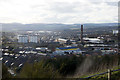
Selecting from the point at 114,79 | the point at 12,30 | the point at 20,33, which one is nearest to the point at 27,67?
the point at 114,79

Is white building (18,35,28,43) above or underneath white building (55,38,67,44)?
above

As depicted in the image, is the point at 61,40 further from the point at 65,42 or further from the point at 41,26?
the point at 41,26

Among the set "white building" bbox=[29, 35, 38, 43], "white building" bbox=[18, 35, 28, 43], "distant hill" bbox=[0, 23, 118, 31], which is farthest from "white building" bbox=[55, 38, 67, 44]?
"white building" bbox=[18, 35, 28, 43]

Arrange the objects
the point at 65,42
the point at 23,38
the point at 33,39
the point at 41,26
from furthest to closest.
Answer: the point at 65,42, the point at 41,26, the point at 33,39, the point at 23,38

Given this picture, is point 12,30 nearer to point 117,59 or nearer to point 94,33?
point 117,59

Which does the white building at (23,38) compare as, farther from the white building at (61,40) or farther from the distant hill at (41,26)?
the white building at (61,40)

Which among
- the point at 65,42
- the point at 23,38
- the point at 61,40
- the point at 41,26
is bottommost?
the point at 65,42

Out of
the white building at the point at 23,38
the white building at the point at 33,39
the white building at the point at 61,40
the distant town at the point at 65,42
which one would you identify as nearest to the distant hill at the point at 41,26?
the distant town at the point at 65,42

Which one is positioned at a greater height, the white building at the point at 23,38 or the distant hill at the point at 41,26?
the distant hill at the point at 41,26

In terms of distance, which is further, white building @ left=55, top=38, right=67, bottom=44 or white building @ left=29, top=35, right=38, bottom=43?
white building @ left=55, top=38, right=67, bottom=44

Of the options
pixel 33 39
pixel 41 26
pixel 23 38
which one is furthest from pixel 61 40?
pixel 23 38

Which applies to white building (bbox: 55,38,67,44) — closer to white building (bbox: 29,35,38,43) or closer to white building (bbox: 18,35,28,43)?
white building (bbox: 29,35,38,43)
